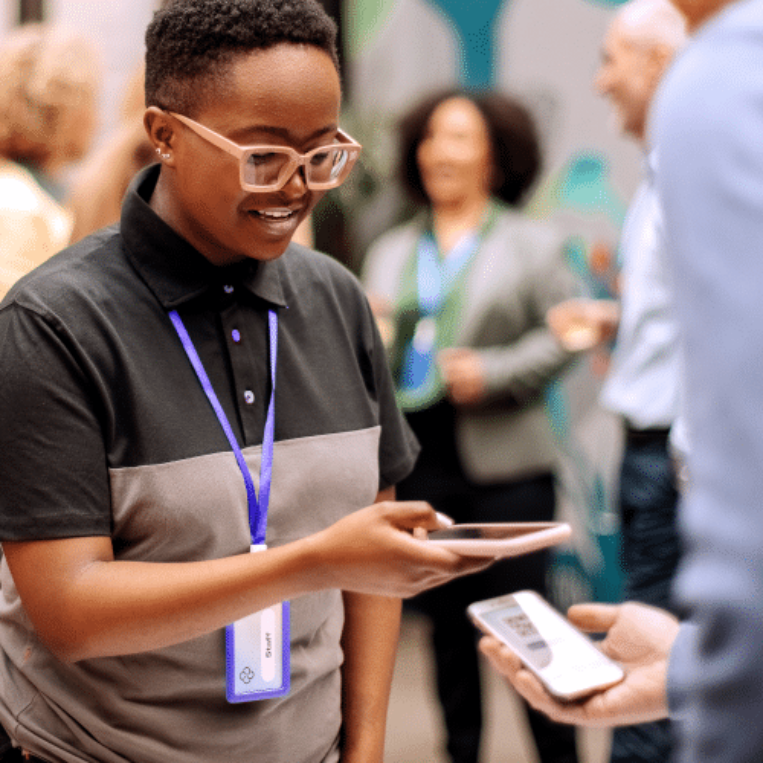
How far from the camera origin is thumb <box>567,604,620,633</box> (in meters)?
1.41

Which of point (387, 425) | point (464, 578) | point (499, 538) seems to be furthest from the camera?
point (464, 578)

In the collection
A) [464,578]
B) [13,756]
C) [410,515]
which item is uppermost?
[410,515]

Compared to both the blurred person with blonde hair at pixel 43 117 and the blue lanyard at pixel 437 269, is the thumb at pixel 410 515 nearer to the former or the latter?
the blurred person with blonde hair at pixel 43 117

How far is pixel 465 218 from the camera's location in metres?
3.44

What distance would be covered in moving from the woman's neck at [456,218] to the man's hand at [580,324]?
1.42ft

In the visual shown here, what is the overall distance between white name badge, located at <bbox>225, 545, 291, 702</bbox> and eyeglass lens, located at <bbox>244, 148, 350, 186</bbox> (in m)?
0.44

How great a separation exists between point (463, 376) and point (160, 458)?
74.4 inches

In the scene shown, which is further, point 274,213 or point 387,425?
point 387,425

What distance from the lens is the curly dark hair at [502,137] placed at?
349 centimetres

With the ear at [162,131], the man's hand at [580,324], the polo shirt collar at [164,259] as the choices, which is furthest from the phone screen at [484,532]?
the man's hand at [580,324]

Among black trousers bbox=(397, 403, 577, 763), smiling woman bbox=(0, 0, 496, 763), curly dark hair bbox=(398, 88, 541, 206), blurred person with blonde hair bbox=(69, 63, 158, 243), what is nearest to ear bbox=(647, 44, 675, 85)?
curly dark hair bbox=(398, 88, 541, 206)

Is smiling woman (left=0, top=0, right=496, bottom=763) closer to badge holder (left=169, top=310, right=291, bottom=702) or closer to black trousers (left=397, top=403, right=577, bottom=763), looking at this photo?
badge holder (left=169, top=310, right=291, bottom=702)

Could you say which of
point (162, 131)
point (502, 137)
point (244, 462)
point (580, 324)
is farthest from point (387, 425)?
point (502, 137)

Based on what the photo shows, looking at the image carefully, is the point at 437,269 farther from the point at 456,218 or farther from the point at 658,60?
the point at 658,60
